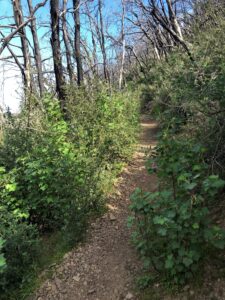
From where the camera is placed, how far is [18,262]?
12.6 ft

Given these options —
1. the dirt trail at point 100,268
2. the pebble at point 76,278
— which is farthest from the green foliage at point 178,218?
the pebble at point 76,278

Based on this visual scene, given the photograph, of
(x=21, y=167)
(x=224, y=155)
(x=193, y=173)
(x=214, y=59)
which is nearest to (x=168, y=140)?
(x=193, y=173)

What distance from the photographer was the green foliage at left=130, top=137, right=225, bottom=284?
2564 millimetres

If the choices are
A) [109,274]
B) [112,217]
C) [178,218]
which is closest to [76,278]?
[109,274]

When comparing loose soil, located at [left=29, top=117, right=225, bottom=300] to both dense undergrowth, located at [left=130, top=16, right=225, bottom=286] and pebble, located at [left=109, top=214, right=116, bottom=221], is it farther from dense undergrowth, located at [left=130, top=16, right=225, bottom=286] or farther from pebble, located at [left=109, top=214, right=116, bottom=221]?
dense undergrowth, located at [left=130, top=16, right=225, bottom=286]

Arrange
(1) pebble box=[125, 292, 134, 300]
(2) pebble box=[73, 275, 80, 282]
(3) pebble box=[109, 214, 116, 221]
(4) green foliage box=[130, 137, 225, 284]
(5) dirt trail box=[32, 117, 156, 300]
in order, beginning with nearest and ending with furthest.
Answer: (4) green foliage box=[130, 137, 225, 284], (1) pebble box=[125, 292, 134, 300], (5) dirt trail box=[32, 117, 156, 300], (2) pebble box=[73, 275, 80, 282], (3) pebble box=[109, 214, 116, 221]

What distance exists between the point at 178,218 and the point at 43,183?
→ 2.51 meters

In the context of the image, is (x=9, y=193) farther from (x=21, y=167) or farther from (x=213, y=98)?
(x=213, y=98)

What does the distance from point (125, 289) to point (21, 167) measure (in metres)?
2.56

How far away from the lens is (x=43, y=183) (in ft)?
15.0

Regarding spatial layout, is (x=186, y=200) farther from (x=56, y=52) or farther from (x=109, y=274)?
(x=56, y=52)

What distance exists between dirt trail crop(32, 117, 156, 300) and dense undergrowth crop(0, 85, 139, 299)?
0.23 m

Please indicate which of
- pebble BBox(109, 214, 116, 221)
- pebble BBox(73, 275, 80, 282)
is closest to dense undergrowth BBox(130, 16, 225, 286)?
pebble BBox(73, 275, 80, 282)

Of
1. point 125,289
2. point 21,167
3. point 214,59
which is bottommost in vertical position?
point 125,289
